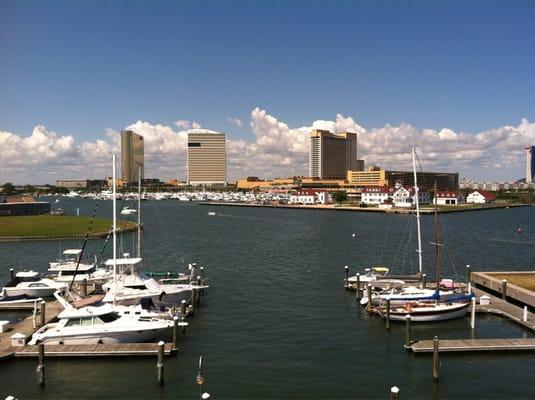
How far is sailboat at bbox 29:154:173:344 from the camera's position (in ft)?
89.0

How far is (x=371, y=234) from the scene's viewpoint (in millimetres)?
92688

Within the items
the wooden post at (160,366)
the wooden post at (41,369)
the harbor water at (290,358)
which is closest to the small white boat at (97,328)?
the harbor water at (290,358)

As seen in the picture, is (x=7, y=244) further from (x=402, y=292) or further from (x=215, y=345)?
(x=402, y=292)

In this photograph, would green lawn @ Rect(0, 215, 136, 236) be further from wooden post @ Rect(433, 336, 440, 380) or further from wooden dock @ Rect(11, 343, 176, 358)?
wooden post @ Rect(433, 336, 440, 380)

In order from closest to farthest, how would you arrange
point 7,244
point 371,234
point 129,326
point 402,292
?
point 129,326
point 402,292
point 7,244
point 371,234

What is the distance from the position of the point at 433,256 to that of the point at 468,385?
4146 cm

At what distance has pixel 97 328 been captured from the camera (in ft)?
89.4

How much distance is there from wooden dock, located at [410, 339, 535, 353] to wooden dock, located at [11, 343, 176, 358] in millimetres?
14582

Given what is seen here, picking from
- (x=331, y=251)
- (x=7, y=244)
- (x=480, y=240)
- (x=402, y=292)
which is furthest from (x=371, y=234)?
(x=7, y=244)

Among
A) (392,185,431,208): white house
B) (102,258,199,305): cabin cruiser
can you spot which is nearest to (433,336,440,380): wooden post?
(102,258,199,305): cabin cruiser

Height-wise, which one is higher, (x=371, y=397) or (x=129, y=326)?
(x=129, y=326)

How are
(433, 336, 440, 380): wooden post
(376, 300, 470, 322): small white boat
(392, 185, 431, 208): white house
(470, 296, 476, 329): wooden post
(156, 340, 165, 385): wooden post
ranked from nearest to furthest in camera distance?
(156, 340, 165, 385): wooden post < (433, 336, 440, 380): wooden post < (470, 296, 476, 329): wooden post < (376, 300, 470, 322): small white boat < (392, 185, 431, 208): white house

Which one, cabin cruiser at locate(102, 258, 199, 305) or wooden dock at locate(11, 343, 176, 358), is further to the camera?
cabin cruiser at locate(102, 258, 199, 305)

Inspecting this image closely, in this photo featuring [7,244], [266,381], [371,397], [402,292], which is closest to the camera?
[371,397]
